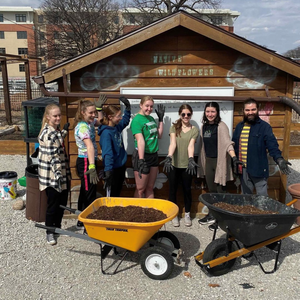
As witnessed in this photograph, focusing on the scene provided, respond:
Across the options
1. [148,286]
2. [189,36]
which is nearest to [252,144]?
[189,36]

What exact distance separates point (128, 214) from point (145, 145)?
1207 millimetres

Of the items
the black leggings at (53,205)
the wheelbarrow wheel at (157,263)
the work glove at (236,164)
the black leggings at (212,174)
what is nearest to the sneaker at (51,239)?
the black leggings at (53,205)

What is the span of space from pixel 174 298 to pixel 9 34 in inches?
2517

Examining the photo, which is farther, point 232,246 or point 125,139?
point 125,139

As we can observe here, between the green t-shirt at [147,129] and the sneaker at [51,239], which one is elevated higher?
the green t-shirt at [147,129]

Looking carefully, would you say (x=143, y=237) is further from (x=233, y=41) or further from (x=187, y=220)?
(x=233, y=41)

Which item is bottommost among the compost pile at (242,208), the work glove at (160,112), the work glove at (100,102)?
the compost pile at (242,208)

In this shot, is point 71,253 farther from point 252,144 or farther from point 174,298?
point 252,144

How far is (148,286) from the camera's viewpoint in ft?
10.6

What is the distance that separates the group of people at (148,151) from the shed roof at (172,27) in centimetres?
69

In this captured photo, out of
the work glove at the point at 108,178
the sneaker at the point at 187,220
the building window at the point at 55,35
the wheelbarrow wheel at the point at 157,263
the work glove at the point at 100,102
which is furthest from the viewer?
the building window at the point at 55,35

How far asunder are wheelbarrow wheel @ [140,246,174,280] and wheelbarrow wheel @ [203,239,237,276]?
1.29 feet

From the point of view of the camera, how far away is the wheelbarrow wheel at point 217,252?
3279 mm

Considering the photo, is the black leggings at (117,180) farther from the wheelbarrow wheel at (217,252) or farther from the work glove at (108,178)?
the wheelbarrow wheel at (217,252)
